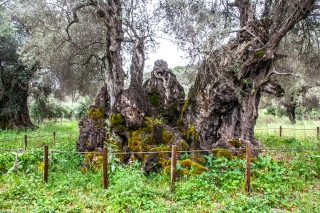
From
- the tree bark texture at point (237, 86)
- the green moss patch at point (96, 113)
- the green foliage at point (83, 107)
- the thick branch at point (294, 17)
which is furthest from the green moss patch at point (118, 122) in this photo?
the green foliage at point (83, 107)

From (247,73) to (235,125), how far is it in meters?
1.83

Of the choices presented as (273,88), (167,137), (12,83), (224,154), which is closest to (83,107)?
(12,83)

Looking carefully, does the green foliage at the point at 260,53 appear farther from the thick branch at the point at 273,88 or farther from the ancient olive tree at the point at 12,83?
the ancient olive tree at the point at 12,83

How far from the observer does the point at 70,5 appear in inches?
407

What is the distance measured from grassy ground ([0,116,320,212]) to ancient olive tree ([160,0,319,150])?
182cm

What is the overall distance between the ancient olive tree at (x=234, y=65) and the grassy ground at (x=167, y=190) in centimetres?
182

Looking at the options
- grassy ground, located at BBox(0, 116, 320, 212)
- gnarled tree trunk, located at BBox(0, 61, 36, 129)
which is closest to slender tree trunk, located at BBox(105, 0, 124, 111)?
grassy ground, located at BBox(0, 116, 320, 212)

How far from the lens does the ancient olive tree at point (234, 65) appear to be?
7910mm

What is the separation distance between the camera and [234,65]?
8133 millimetres

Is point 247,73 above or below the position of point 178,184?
above

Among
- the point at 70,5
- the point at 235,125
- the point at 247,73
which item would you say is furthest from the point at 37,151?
the point at 247,73

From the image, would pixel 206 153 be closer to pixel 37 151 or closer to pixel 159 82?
pixel 159 82

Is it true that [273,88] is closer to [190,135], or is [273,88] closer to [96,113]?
[190,135]

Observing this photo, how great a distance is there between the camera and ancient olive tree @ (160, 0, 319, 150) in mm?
7910
